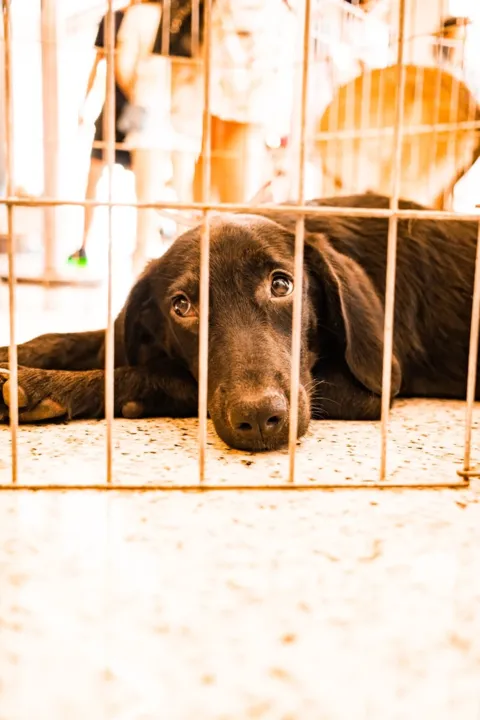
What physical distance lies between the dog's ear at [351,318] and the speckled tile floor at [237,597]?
1.39 ft

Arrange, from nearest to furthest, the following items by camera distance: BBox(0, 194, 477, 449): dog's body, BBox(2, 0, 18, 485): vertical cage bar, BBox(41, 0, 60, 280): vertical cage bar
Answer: BBox(2, 0, 18, 485): vertical cage bar
BBox(0, 194, 477, 449): dog's body
BBox(41, 0, 60, 280): vertical cage bar

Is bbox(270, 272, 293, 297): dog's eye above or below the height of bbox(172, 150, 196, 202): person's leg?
below

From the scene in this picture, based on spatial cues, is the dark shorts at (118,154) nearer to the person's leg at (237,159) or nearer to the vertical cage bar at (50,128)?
the vertical cage bar at (50,128)

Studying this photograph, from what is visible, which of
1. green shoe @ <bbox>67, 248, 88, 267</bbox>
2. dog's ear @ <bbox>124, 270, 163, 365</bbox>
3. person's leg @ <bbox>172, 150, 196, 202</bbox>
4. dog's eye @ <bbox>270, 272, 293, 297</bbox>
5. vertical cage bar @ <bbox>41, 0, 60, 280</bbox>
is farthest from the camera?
green shoe @ <bbox>67, 248, 88, 267</bbox>

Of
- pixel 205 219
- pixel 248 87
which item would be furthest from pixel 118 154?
pixel 205 219

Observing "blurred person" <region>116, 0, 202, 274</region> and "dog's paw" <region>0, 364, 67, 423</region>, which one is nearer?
"dog's paw" <region>0, 364, 67, 423</region>

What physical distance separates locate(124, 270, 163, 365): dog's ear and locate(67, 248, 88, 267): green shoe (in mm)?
3125

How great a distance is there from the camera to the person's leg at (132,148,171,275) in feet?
13.1

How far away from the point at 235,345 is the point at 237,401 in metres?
0.19

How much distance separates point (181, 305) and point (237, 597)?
1.03m

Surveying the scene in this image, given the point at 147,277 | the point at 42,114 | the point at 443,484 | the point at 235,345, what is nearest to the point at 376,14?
the point at 42,114

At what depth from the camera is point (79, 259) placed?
500 cm

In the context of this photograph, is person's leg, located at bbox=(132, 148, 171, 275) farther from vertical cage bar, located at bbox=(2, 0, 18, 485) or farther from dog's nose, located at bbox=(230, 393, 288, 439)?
vertical cage bar, located at bbox=(2, 0, 18, 485)

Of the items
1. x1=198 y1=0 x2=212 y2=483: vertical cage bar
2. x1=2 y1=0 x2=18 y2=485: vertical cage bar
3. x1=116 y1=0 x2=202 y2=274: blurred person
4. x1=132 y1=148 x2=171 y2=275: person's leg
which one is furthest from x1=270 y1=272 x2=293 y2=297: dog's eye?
x1=132 y1=148 x2=171 y2=275: person's leg
